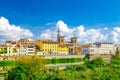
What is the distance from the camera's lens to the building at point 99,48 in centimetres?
6070

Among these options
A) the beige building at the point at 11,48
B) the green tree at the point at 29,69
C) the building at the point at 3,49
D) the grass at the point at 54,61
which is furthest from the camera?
the beige building at the point at 11,48

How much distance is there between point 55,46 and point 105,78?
118 ft

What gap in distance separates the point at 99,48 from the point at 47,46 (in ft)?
53.8

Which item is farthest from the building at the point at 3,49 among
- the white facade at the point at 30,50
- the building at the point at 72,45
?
the building at the point at 72,45

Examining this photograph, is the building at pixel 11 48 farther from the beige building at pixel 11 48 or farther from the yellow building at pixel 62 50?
the yellow building at pixel 62 50

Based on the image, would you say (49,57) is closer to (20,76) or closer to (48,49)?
(48,49)

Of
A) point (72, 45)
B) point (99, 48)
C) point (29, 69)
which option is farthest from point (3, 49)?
point (99, 48)

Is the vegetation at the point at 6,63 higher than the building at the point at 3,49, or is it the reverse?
the building at the point at 3,49

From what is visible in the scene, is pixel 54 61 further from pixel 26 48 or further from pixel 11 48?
pixel 26 48

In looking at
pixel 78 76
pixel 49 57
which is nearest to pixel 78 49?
pixel 49 57

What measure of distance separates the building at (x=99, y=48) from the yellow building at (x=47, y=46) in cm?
1026

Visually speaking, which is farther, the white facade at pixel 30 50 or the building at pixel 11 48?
the white facade at pixel 30 50

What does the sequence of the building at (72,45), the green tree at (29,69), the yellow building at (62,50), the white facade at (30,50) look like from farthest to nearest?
the building at (72,45), the yellow building at (62,50), the white facade at (30,50), the green tree at (29,69)

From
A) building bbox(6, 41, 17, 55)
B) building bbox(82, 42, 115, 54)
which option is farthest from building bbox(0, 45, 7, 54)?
building bbox(82, 42, 115, 54)
